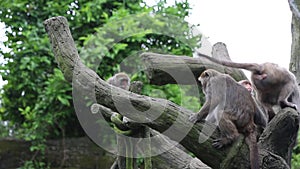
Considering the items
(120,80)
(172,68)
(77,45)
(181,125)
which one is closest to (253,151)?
(181,125)

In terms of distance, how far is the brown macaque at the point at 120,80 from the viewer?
7416 mm

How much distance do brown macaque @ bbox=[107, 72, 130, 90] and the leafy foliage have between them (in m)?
0.12

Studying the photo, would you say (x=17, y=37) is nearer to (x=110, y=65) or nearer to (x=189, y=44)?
(x=110, y=65)

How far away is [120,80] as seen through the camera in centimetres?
750

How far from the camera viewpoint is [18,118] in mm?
8289

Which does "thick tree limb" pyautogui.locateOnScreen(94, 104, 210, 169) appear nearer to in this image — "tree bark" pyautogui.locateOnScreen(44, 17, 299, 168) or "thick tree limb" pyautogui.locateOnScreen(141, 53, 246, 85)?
"thick tree limb" pyautogui.locateOnScreen(141, 53, 246, 85)

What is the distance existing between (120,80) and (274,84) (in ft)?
11.0

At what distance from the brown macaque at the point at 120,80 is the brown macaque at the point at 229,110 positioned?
2.98 m

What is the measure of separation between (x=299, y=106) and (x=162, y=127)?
1670mm

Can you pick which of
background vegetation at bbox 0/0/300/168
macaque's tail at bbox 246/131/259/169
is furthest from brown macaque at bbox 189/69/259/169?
background vegetation at bbox 0/0/300/168

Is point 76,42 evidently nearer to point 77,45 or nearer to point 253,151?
point 77,45

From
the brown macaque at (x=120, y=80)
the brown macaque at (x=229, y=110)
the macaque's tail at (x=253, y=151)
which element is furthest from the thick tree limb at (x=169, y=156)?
the brown macaque at (x=120, y=80)

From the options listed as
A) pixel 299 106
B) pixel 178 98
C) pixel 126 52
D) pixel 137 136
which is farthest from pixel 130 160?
pixel 126 52

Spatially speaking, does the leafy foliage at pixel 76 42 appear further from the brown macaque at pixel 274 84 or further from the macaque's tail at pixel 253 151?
the macaque's tail at pixel 253 151
